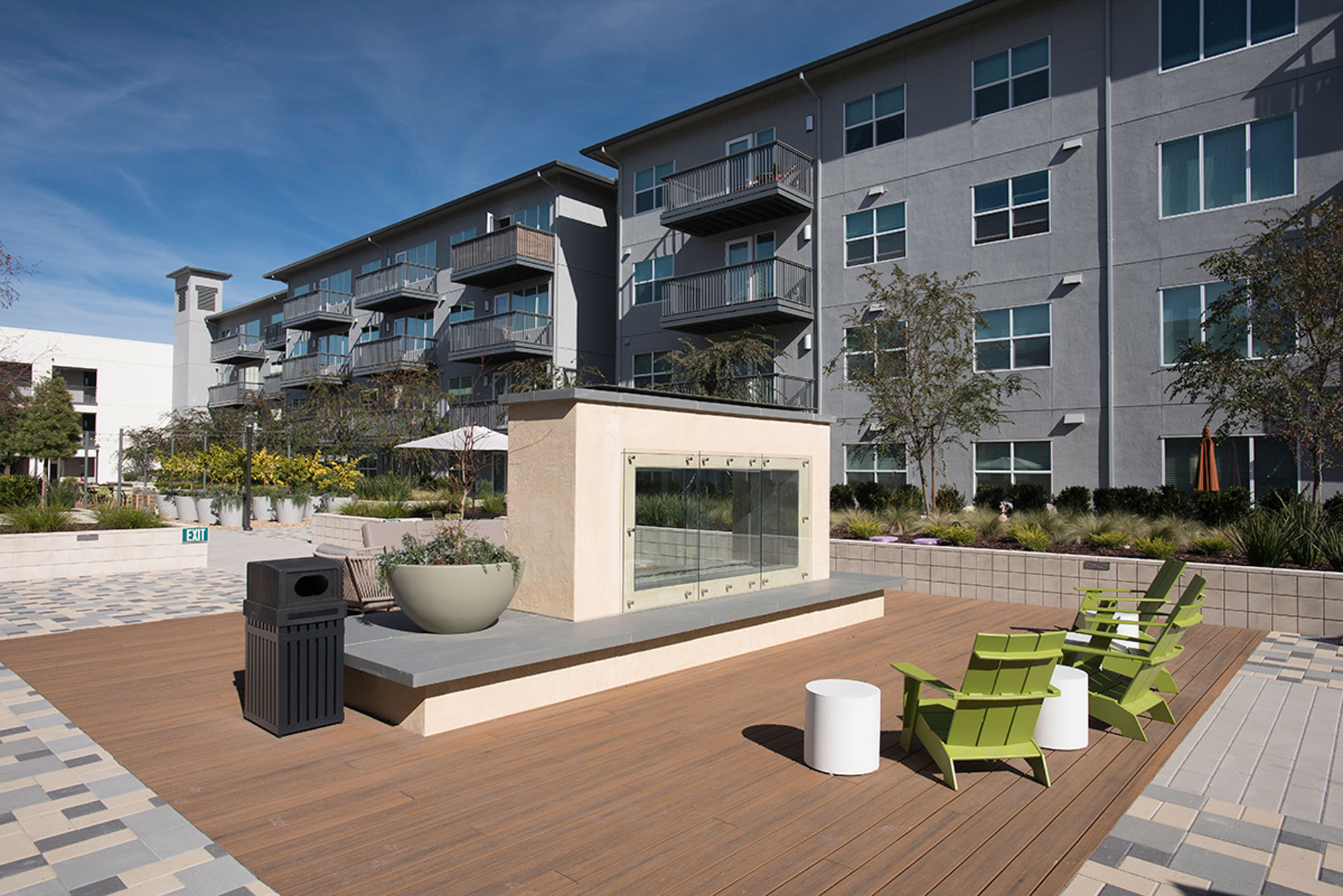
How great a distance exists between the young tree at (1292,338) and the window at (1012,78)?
292 inches

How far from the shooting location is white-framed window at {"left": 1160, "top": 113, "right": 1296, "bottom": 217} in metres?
15.5

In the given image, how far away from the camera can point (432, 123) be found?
19.5 meters

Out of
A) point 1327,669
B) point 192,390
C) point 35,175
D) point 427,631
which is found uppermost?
point 35,175

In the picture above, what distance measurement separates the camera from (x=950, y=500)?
17.4 metres

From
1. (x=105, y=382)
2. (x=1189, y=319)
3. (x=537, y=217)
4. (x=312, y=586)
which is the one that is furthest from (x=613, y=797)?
(x=105, y=382)

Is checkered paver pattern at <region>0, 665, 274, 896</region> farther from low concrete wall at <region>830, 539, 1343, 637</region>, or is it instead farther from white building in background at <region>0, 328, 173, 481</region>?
white building in background at <region>0, 328, 173, 481</region>

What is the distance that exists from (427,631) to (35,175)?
102 ft

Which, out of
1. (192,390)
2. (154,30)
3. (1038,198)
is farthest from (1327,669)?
(192,390)

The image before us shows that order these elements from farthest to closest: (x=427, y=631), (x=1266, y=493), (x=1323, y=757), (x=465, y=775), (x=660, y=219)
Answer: (x=660, y=219), (x=1266, y=493), (x=427, y=631), (x=1323, y=757), (x=465, y=775)

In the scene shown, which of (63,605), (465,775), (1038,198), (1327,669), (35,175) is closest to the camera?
(465,775)

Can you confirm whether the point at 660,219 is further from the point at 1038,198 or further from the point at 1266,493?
the point at 1266,493

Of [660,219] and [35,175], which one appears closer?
[660,219]

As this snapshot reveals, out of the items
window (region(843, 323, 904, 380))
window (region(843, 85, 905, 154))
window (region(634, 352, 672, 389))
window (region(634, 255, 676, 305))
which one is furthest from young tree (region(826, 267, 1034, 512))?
window (region(634, 255, 676, 305))

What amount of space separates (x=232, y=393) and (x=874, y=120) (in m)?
38.5
